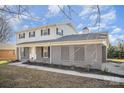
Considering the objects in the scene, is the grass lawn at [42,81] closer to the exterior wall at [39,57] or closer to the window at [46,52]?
the exterior wall at [39,57]

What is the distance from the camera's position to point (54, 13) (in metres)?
6.73

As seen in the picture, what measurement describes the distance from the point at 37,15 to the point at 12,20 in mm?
951

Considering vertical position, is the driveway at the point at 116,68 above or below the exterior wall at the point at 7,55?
below

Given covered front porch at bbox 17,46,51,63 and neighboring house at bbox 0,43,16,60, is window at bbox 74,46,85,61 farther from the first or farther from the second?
neighboring house at bbox 0,43,16,60

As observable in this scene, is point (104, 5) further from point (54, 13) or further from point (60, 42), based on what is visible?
point (60, 42)

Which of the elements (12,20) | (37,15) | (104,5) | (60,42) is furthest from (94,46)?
(12,20)

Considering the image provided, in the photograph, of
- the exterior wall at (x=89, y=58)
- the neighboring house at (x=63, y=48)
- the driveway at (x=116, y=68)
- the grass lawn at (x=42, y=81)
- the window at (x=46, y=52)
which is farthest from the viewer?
the window at (x=46, y=52)

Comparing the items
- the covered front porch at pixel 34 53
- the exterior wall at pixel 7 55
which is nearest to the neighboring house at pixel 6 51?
the exterior wall at pixel 7 55

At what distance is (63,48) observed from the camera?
10.5 meters

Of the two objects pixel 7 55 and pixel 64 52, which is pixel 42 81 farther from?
pixel 64 52

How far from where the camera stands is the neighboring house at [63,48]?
28.9 ft

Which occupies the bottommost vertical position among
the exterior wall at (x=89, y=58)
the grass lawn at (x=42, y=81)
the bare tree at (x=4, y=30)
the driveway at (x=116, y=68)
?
the grass lawn at (x=42, y=81)

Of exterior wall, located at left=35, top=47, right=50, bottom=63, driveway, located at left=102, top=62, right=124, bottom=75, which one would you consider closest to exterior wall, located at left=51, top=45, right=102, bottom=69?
driveway, located at left=102, top=62, right=124, bottom=75

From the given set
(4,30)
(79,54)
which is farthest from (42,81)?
(79,54)
